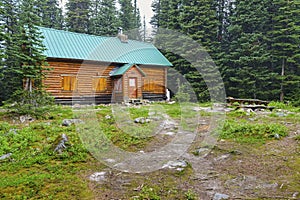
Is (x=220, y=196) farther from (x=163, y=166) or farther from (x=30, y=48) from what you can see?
(x=30, y=48)

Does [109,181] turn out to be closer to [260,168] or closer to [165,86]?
[260,168]

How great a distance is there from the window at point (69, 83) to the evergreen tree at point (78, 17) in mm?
→ 16242

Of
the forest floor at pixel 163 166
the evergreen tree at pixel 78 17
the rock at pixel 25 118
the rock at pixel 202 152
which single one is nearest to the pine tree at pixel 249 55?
the forest floor at pixel 163 166

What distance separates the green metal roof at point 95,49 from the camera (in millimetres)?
15961

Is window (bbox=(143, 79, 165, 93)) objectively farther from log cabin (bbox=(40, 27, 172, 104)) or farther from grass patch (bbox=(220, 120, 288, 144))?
grass patch (bbox=(220, 120, 288, 144))

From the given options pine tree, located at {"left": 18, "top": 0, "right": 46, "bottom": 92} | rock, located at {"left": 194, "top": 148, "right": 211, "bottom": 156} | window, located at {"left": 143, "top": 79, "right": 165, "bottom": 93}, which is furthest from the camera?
window, located at {"left": 143, "top": 79, "right": 165, "bottom": 93}

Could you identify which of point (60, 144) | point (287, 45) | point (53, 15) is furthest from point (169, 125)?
point (53, 15)

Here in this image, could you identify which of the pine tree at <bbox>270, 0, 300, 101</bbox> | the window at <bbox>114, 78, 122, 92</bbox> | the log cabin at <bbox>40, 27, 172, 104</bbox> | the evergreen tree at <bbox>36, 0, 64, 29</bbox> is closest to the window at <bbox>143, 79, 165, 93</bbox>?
the log cabin at <bbox>40, 27, 172, 104</bbox>

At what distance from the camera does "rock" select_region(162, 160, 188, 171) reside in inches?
204

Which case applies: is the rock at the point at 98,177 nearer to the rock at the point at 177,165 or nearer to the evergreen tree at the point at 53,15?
the rock at the point at 177,165

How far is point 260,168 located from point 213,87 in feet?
51.2

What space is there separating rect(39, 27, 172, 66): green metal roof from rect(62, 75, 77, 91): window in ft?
5.11

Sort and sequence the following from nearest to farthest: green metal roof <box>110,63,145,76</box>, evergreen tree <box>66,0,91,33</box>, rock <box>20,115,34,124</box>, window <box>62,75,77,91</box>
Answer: rock <box>20,115,34,124</box> → window <box>62,75,77,91</box> → green metal roof <box>110,63,145,76</box> → evergreen tree <box>66,0,91,33</box>

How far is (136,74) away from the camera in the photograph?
1819 centimetres
